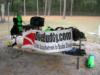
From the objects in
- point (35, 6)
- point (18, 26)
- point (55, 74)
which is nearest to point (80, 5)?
point (35, 6)

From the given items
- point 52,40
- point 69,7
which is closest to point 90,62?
point 52,40

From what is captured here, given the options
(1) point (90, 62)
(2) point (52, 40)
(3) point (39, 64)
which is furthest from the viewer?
(3) point (39, 64)

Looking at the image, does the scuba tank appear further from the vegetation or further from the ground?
the vegetation

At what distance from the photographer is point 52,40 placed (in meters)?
4.76

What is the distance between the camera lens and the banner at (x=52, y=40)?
4750 millimetres

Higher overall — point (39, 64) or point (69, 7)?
point (69, 7)

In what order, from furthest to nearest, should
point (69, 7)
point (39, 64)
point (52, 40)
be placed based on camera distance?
point (69, 7) < point (39, 64) < point (52, 40)

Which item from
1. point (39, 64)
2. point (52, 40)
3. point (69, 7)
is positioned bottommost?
point (39, 64)

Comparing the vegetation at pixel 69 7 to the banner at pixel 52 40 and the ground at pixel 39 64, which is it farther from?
the banner at pixel 52 40

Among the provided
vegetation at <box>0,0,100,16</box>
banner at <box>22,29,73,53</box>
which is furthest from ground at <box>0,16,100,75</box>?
vegetation at <box>0,0,100,16</box>

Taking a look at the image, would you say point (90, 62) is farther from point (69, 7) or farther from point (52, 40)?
point (69, 7)

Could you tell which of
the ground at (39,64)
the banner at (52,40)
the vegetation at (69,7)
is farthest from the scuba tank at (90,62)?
the vegetation at (69,7)

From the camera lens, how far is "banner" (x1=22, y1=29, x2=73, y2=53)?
4.75 m

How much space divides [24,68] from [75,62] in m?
1.04
